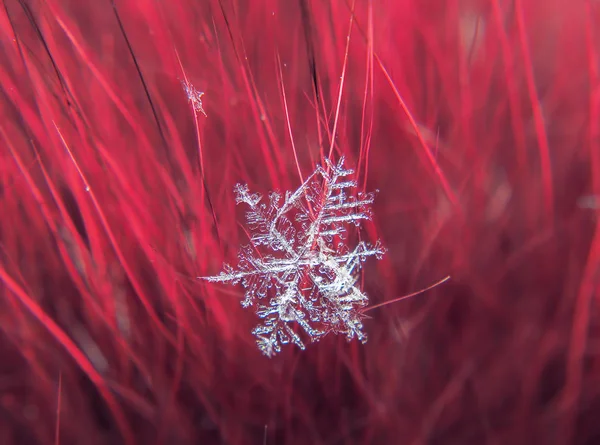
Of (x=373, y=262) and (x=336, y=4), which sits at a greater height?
(x=336, y=4)

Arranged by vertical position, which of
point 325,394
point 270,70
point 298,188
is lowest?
point 325,394

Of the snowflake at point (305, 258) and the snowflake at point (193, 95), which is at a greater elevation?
the snowflake at point (193, 95)

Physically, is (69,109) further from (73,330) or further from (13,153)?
(73,330)

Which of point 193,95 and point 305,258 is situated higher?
point 193,95

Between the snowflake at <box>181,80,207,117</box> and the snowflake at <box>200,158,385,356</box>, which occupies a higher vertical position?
the snowflake at <box>181,80,207,117</box>

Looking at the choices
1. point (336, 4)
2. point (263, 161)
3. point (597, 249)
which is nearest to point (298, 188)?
point (263, 161)

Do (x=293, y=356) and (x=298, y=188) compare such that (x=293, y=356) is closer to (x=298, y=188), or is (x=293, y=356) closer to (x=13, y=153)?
(x=298, y=188)
